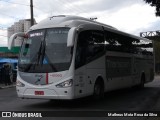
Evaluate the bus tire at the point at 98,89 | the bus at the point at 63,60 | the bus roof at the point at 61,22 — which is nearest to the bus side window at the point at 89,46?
the bus at the point at 63,60

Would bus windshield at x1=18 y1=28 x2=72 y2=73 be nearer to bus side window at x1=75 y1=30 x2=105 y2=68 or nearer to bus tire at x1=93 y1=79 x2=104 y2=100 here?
bus side window at x1=75 y1=30 x2=105 y2=68

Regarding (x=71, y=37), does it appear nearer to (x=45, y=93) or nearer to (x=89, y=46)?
(x=89, y=46)

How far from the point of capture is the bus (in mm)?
14023

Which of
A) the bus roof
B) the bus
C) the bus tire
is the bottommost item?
the bus tire

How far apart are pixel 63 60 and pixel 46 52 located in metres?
0.80

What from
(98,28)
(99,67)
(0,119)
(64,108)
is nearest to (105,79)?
(99,67)

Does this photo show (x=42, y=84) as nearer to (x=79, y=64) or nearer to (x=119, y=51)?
(x=79, y=64)

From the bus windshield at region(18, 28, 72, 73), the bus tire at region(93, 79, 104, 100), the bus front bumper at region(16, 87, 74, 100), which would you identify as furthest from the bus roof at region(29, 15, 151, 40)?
the bus tire at region(93, 79, 104, 100)

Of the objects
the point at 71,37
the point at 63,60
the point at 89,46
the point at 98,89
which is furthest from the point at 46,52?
the point at 98,89

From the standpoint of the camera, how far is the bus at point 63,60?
14.0m

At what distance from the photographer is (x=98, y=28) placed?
657 inches

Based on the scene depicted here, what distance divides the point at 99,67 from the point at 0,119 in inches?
239

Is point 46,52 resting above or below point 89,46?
below

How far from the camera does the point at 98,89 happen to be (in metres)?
16.2
